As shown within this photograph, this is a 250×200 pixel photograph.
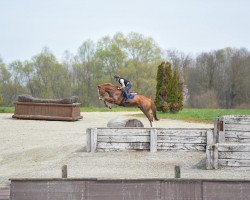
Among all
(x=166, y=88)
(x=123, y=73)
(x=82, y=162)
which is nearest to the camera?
(x=82, y=162)

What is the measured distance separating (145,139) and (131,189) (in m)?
7.40

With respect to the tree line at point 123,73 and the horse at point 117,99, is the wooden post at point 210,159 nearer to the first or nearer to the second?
the horse at point 117,99

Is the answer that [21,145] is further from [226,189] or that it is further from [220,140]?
[226,189]

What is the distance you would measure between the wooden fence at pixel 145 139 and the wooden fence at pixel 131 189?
7209 millimetres

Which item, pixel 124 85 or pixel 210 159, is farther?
pixel 124 85

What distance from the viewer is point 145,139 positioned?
48.6 ft

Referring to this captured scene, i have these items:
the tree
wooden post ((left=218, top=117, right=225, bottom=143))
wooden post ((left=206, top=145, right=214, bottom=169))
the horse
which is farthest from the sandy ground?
the tree

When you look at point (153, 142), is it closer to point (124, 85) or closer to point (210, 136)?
point (210, 136)

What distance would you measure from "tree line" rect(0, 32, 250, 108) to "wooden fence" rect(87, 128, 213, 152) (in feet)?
119

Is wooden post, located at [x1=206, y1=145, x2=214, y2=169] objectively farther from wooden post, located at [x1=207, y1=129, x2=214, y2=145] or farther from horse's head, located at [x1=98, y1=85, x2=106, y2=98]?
horse's head, located at [x1=98, y1=85, x2=106, y2=98]

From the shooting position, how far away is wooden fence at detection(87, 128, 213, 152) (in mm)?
14758

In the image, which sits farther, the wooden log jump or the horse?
the horse

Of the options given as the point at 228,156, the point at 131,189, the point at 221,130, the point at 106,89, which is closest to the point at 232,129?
the point at 221,130

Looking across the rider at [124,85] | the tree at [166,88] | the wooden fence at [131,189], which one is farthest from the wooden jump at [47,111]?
the wooden fence at [131,189]
